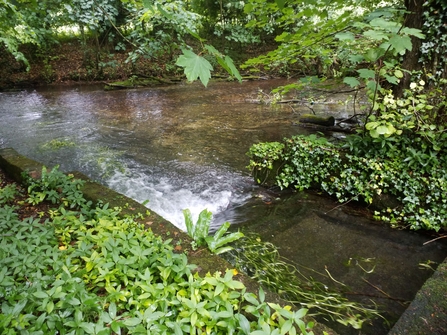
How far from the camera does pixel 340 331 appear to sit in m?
2.37

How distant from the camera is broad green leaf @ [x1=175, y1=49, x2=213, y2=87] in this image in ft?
3.67

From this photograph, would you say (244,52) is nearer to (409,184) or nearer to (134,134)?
(134,134)

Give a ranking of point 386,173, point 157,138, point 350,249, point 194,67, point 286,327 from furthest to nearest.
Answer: point 157,138 → point 386,173 → point 350,249 → point 286,327 → point 194,67

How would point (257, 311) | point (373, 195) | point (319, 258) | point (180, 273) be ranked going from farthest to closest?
point (373, 195) < point (319, 258) < point (180, 273) < point (257, 311)

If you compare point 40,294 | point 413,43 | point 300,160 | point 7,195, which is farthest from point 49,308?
point 413,43

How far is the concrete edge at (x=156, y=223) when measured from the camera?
2299 millimetres

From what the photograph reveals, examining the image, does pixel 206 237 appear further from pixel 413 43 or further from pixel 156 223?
pixel 413 43

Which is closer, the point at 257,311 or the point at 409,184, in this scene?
the point at 257,311

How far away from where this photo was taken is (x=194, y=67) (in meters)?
1.13

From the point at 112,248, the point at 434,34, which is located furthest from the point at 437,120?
the point at 112,248

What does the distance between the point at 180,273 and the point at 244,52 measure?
899 inches

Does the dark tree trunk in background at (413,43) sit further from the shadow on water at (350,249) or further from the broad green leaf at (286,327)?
the broad green leaf at (286,327)

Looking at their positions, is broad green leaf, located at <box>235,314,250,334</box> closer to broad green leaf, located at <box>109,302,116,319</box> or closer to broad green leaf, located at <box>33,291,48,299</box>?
broad green leaf, located at <box>109,302,116,319</box>

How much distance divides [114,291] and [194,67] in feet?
5.79
